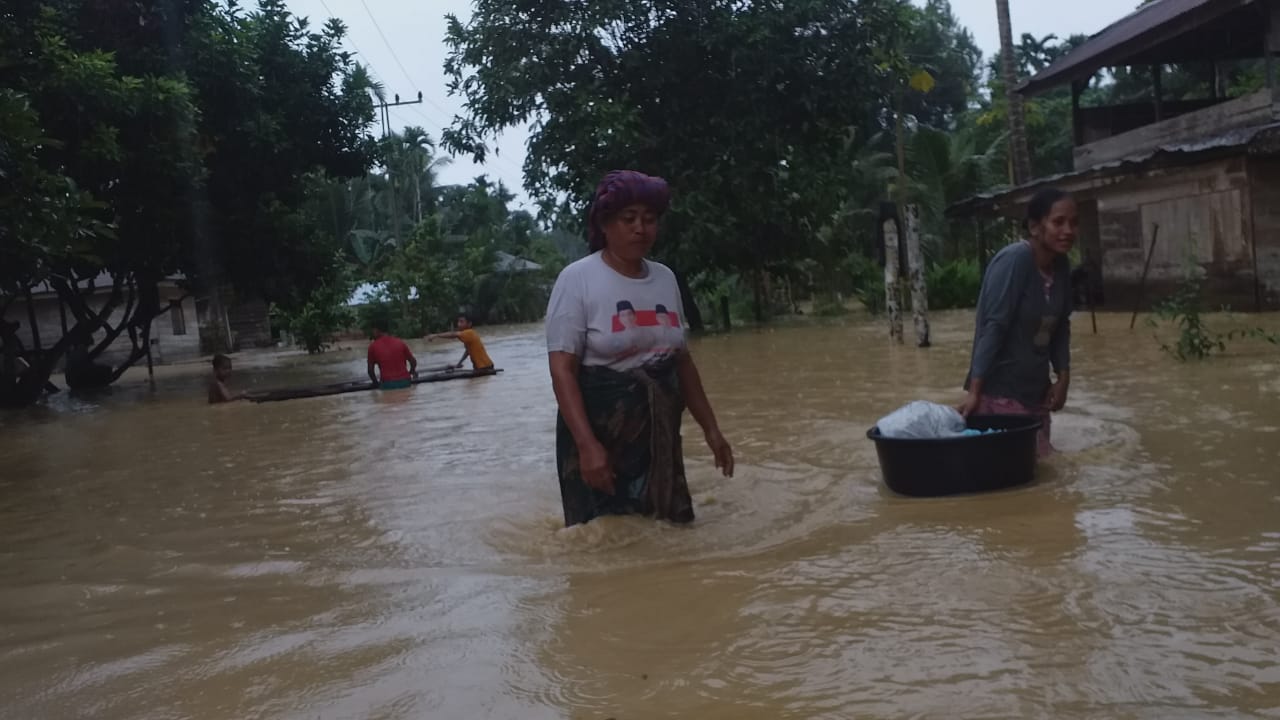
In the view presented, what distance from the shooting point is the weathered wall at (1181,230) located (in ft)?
50.8

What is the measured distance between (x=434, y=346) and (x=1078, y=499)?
26.3m

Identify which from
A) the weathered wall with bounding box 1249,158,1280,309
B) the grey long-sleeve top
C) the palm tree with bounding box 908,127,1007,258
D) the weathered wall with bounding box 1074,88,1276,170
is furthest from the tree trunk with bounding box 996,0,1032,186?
the grey long-sleeve top

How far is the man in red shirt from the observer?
49.4ft

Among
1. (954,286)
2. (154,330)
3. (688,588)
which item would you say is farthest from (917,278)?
(154,330)

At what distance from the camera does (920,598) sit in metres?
3.53

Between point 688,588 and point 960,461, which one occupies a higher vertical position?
point 960,461

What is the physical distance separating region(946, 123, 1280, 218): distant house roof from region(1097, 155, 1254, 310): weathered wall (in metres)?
0.48

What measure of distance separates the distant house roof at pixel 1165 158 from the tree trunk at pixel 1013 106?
3.68 m

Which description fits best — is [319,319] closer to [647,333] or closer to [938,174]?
[938,174]

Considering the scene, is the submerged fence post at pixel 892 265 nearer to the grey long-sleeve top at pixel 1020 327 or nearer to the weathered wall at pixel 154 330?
the grey long-sleeve top at pixel 1020 327

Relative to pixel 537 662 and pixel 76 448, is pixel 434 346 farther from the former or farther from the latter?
pixel 537 662

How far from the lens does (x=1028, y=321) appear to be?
5.25 m

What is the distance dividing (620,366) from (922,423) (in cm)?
166

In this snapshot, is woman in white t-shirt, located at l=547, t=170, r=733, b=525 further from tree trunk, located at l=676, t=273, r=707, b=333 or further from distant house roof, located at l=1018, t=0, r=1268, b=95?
tree trunk, located at l=676, t=273, r=707, b=333
